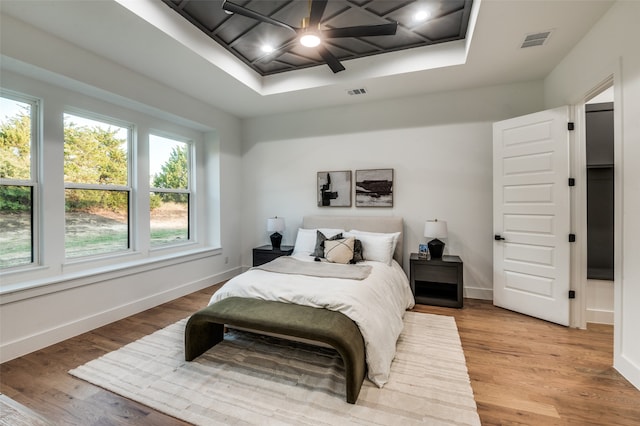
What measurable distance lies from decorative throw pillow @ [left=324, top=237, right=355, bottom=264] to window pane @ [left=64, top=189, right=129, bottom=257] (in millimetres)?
2627

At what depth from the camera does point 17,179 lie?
8.68ft

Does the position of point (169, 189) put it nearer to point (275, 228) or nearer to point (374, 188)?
point (275, 228)

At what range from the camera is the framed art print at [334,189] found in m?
4.40

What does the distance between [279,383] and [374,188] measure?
295 cm

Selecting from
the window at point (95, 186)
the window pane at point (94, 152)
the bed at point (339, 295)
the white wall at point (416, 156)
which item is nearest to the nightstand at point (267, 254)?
the white wall at point (416, 156)

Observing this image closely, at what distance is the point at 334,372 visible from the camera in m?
2.13

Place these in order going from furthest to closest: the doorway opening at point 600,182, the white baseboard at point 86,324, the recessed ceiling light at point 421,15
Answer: the doorway opening at point 600,182 → the recessed ceiling light at point 421,15 → the white baseboard at point 86,324

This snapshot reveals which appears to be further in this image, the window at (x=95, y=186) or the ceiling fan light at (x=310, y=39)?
the window at (x=95, y=186)

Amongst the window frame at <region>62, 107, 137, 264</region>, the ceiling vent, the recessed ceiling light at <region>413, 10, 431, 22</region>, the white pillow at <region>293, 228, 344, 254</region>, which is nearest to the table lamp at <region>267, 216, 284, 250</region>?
the white pillow at <region>293, 228, 344, 254</region>

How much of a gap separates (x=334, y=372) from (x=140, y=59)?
11.8 feet

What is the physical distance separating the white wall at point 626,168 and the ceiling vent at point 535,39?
0.37m

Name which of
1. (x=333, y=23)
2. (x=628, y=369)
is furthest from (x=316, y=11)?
(x=628, y=369)

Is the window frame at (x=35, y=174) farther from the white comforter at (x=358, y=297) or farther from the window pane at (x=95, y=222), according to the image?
the white comforter at (x=358, y=297)

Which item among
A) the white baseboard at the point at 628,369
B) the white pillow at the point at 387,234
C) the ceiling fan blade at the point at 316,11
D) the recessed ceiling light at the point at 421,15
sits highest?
the recessed ceiling light at the point at 421,15
